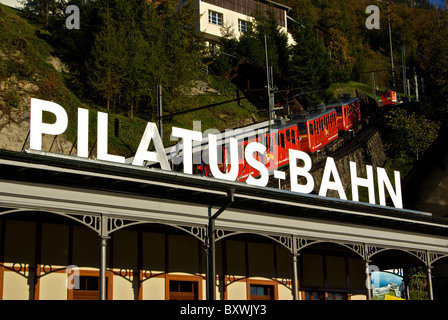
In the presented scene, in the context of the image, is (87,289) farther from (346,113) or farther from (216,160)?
(346,113)

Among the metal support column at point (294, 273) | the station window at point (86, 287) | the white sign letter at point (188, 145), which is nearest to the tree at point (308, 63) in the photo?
the white sign letter at point (188, 145)

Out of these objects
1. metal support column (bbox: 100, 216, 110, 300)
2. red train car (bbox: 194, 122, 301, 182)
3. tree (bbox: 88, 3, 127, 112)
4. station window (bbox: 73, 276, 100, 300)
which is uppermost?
tree (bbox: 88, 3, 127, 112)

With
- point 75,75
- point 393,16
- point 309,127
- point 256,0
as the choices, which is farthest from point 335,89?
point 393,16

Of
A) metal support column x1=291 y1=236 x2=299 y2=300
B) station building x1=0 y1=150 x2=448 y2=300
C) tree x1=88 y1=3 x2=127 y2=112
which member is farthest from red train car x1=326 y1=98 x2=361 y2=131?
metal support column x1=291 y1=236 x2=299 y2=300

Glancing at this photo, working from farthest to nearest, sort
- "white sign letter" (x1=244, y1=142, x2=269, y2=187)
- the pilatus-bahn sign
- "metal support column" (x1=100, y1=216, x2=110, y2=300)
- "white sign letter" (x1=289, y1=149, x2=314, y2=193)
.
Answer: "white sign letter" (x1=289, y1=149, x2=314, y2=193)
"white sign letter" (x1=244, y1=142, x2=269, y2=187)
the pilatus-bahn sign
"metal support column" (x1=100, y1=216, x2=110, y2=300)

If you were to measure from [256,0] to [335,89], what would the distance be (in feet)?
46.8

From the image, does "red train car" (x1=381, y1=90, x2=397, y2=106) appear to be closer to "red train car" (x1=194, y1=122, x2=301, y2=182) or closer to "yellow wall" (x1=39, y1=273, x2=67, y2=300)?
"red train car" (x1=194, y1=122, x2=301, y2=182)

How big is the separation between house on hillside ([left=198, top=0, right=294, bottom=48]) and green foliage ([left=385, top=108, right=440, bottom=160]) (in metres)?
20.0

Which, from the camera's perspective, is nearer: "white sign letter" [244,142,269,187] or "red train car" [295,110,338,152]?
"white sign letter" [244,142,269,187]

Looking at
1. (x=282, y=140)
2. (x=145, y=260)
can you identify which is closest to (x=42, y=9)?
(x=282, y=140)

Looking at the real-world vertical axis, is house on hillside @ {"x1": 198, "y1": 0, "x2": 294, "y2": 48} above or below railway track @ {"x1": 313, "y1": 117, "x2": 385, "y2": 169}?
above

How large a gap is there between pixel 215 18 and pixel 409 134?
25887 mm

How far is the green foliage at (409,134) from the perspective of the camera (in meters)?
56.0

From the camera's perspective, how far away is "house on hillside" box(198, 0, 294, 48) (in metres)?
68.4
